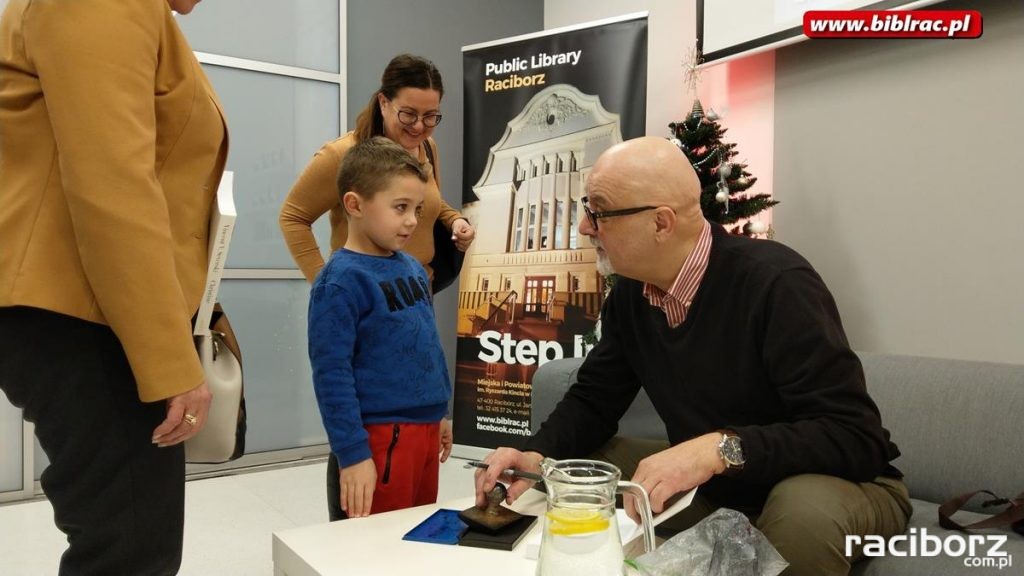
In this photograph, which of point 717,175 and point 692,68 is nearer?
point 717,175

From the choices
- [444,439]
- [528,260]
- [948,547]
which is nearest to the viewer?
[948,547]

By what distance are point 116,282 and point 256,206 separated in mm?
2795

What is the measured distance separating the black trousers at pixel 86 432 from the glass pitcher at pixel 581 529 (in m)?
0.57

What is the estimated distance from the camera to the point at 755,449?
1155 mm

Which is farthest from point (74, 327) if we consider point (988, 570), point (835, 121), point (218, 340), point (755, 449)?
point (835, 121)

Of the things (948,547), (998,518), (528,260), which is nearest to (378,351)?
(948,547)

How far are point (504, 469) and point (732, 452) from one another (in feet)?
1.21

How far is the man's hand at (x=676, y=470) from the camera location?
108cm

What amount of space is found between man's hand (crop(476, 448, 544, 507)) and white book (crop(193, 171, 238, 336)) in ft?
1.64

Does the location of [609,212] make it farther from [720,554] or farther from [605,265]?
[720,554]

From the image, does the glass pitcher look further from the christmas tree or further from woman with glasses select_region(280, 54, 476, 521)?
the christmas tree

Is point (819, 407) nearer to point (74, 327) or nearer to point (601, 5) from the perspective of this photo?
point (74, 327)

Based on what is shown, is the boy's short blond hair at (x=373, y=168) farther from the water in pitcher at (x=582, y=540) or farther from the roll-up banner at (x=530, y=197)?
the roll-up banner at (x=530, y=197)

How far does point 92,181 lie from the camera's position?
96cm
